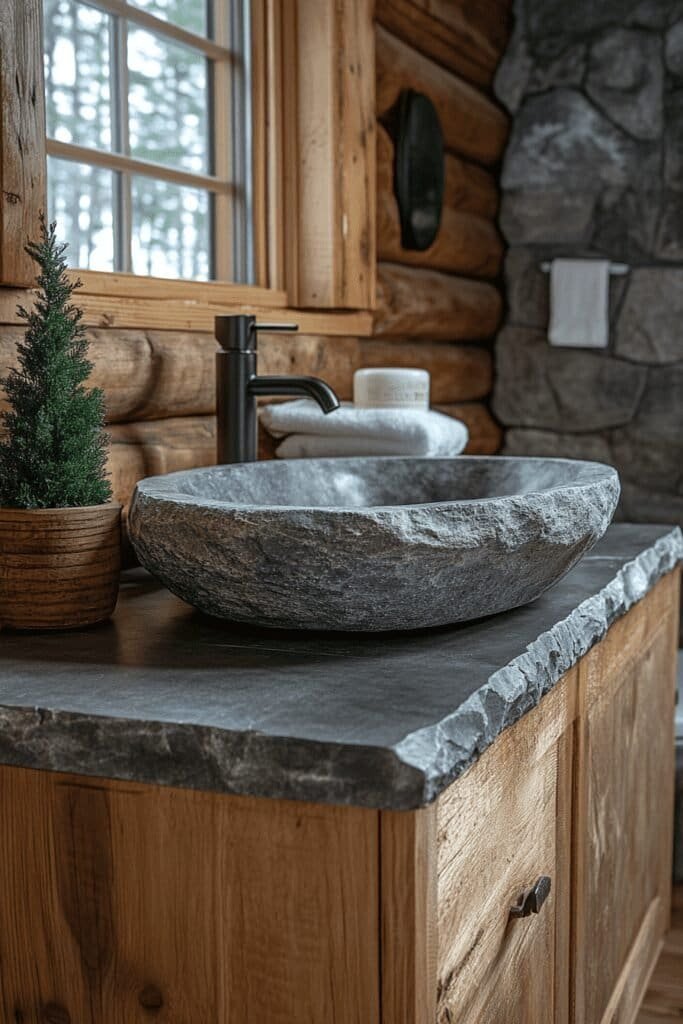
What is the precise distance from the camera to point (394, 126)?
244 cm

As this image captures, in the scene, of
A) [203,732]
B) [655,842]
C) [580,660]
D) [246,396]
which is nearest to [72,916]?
[203,732]

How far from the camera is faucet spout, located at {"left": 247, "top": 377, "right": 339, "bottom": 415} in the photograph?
1500mm

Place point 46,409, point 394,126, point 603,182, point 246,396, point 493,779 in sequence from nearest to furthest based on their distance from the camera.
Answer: point 493,779 < point 46,409 < point 246,396 < point 394,126 < point 603,182

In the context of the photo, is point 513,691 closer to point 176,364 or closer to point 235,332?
point 235,332

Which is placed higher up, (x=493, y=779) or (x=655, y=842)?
(x=493, y=779)

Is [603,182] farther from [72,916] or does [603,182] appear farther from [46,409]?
[72,916]

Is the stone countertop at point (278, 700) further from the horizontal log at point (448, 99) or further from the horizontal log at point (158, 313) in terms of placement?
the horizontal log at point (448, 99)

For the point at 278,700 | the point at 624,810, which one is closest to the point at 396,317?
the point at 624,810

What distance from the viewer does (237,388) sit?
62.5 inches

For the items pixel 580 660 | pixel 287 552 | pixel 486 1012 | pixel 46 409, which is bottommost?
pixel 486 1012

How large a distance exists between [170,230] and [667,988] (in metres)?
1.56

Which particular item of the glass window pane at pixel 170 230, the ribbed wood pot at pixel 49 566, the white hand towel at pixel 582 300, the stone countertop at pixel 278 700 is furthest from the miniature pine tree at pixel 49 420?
the white hand towel at pixel 582 300

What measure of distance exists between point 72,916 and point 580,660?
0.62 m

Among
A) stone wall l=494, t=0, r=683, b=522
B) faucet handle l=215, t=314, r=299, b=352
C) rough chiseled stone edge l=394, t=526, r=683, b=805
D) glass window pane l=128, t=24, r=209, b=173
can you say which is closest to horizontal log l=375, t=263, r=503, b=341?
stone wall l=494, t=0, r=683, b=522
